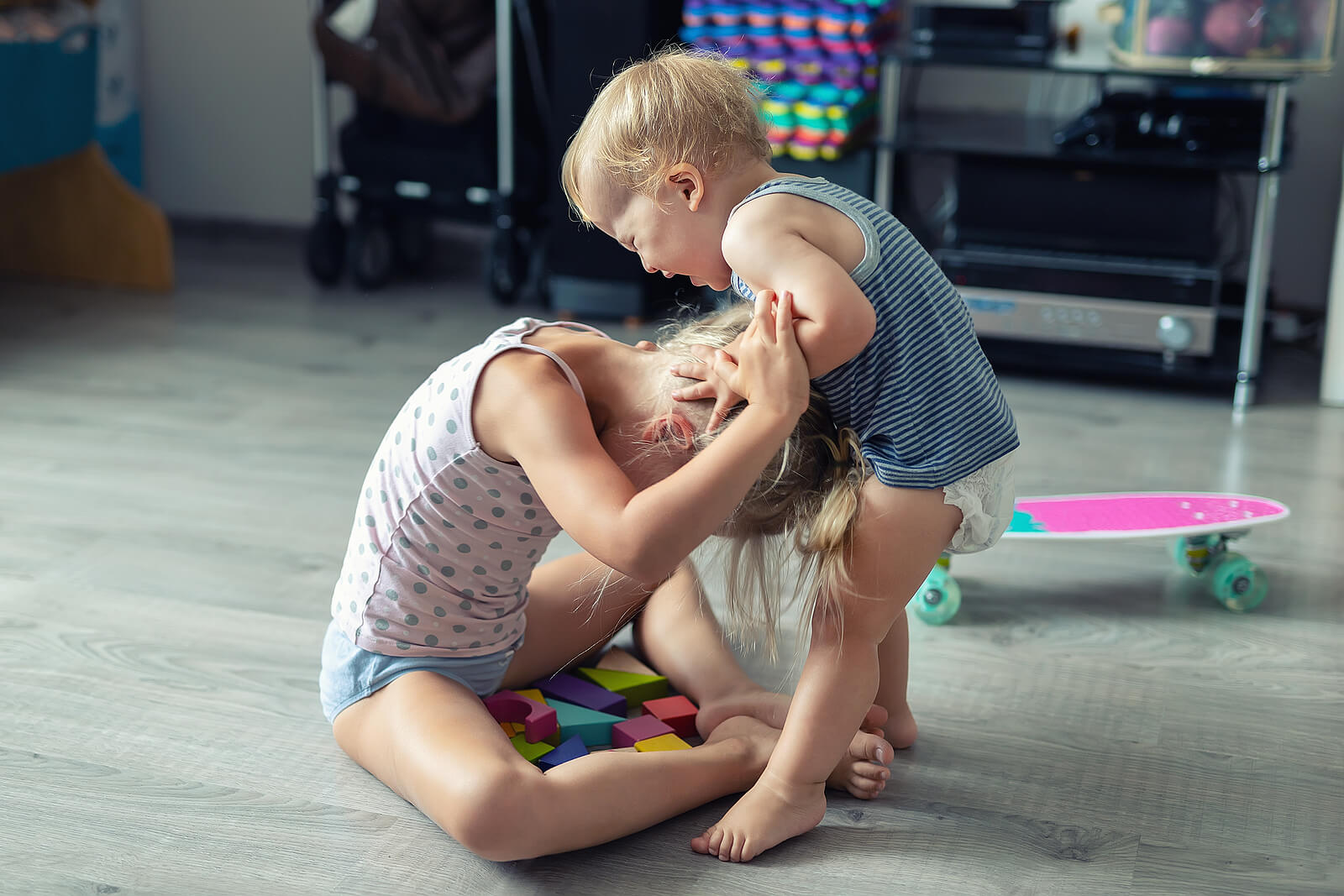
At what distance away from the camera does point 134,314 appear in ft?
8.93

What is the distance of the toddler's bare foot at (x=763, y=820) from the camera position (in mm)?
1115

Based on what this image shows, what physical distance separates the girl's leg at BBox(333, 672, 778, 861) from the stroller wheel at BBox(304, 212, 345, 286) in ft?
6.13

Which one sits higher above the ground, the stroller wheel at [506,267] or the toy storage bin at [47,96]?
the toy storage bin at [47,96]

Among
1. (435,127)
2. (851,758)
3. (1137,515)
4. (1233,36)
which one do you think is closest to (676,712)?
(851,758)

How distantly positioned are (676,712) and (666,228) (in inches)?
19.5

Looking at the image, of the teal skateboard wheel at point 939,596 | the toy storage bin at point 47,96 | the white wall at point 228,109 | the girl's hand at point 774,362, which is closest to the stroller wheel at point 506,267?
the white wall at point 228,109

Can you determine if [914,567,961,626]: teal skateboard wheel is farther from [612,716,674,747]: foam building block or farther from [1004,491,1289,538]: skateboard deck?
[612,716,674,747]: foam building block

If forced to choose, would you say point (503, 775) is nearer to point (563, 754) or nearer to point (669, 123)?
point (563, 754)

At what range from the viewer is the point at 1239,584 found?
1565 mm

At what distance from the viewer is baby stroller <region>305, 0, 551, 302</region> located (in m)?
2.69

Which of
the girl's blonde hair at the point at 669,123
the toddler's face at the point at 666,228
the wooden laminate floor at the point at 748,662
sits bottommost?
the wooden laminate floor at the point at 748,662

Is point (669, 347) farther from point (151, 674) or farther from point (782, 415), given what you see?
point (151, 674)

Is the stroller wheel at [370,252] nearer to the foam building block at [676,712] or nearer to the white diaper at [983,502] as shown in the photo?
the foam building block at [676,712]

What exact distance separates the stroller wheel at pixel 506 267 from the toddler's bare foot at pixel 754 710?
1.64m
